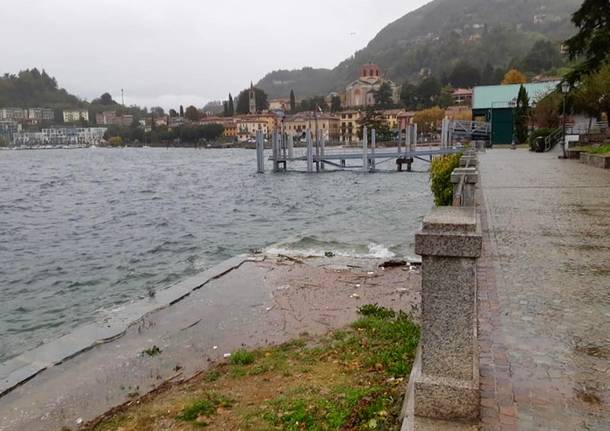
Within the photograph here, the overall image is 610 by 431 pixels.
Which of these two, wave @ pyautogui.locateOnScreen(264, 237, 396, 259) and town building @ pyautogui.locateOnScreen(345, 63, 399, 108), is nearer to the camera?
wave @ pyautogui.locateOnScreen(264, 237, 396, 259)

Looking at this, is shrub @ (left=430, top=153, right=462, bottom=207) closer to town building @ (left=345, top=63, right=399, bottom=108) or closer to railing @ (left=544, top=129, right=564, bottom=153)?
railing @ (left=544, top=129, right=564, bottom=153)

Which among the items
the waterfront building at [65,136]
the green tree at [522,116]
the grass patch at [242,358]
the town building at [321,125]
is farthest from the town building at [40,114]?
the grass patch at [242,358]

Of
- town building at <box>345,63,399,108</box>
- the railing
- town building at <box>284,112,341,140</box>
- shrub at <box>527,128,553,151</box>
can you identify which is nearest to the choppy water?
shrub at <box>527,128,553,151</box>

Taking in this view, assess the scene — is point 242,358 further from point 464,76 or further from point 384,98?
point 384,98

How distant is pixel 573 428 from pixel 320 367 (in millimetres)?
2875

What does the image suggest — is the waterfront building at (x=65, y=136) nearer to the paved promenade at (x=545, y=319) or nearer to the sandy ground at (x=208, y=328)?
the sandy ground at (x=208, y=328)

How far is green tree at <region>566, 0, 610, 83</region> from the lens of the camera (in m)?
22.9

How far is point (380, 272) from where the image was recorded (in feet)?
34.2

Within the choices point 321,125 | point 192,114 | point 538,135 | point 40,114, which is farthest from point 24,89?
point 538,135

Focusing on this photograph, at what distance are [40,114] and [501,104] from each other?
191466 millimetres

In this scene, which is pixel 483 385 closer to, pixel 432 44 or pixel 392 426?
pixel 392 426

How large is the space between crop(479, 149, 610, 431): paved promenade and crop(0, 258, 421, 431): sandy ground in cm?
178

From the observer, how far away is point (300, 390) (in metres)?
4.86

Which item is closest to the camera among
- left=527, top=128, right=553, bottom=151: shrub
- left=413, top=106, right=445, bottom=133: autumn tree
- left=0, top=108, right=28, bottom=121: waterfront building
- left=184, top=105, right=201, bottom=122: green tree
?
left=527, top=128, right=553, bottom=151: shrub
